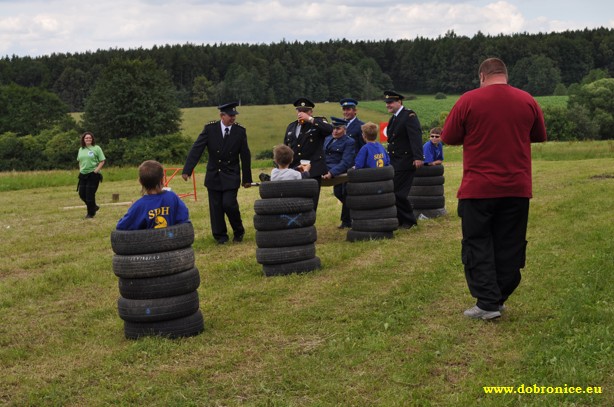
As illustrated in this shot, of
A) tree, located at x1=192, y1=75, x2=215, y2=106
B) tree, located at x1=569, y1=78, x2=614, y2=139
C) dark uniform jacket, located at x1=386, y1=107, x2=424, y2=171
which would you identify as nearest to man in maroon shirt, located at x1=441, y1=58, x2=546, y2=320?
dark uniform jacket, located at x1=386, y1=107, x2=424, y2=171

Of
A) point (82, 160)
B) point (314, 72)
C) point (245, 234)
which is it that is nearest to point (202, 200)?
point (82, 160)

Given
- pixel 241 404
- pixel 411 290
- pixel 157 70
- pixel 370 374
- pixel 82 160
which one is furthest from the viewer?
pixel 157 70

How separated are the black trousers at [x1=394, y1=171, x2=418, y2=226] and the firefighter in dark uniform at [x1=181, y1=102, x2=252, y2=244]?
2.70m

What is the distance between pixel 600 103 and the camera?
77.4m

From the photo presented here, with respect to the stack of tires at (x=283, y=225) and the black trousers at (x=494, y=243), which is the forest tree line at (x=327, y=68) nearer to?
the stack of tires at (x=283, y=225)

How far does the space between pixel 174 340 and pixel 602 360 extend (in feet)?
11.8

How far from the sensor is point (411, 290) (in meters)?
7.73

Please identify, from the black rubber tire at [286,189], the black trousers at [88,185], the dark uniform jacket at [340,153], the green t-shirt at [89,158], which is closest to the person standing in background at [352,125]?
the dark uniform jacket at [340,153]

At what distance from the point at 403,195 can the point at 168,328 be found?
679 cm

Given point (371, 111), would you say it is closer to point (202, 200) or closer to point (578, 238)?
point (202, 200)

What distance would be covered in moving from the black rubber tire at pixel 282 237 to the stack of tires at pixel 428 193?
5.44 m

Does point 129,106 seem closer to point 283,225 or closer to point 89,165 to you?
point 89,165

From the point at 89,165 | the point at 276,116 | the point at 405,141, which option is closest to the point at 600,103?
the point at 276,116

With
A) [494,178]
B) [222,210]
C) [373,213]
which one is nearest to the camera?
[494,178]
